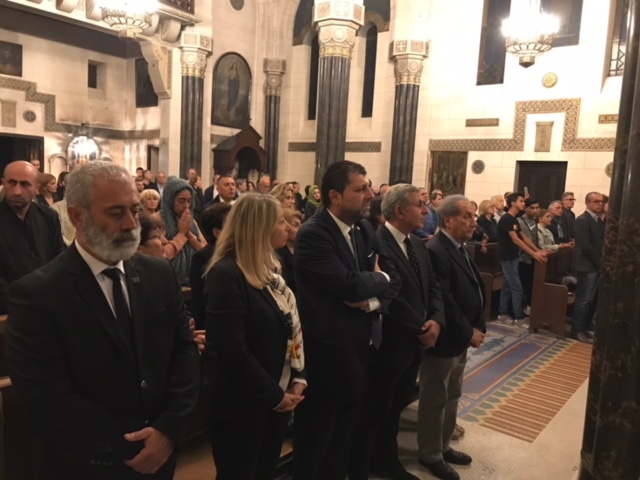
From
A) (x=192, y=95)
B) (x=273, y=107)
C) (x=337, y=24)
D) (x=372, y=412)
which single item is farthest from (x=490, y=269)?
(x=273, y=107)

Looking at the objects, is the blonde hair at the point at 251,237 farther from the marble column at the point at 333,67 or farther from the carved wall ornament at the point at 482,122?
the carved wall ornament at the point at 482,122

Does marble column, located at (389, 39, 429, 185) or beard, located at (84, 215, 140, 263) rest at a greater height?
marble column, located at (389, 39, 429, 185)

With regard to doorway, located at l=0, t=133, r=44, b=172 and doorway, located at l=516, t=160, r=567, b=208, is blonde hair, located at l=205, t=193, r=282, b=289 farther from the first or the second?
doorway, located at l=0, t=133, r=44, b=172

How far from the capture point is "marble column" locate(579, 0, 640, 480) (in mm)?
1833

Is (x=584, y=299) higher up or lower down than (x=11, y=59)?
lower down

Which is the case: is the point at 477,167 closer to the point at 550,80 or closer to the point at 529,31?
the point at 550,80

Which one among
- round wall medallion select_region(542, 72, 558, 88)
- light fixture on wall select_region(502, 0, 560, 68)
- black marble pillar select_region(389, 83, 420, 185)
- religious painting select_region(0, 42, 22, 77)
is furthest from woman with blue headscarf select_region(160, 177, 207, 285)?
religious painting select_region(0, 42, 22, 77)

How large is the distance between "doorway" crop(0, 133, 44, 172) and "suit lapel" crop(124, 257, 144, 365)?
12991 mm

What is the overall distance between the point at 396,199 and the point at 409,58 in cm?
968

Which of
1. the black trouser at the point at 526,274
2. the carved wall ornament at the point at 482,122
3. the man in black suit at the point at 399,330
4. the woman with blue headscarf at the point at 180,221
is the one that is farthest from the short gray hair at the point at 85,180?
the carved wall ornament at the point at 482,122

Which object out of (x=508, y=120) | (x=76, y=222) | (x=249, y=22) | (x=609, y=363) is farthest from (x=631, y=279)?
(x=249, y=22)

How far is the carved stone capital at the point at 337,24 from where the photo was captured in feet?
33.2

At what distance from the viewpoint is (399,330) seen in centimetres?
272

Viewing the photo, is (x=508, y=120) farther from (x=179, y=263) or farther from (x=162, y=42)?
(x=179, y=263)
